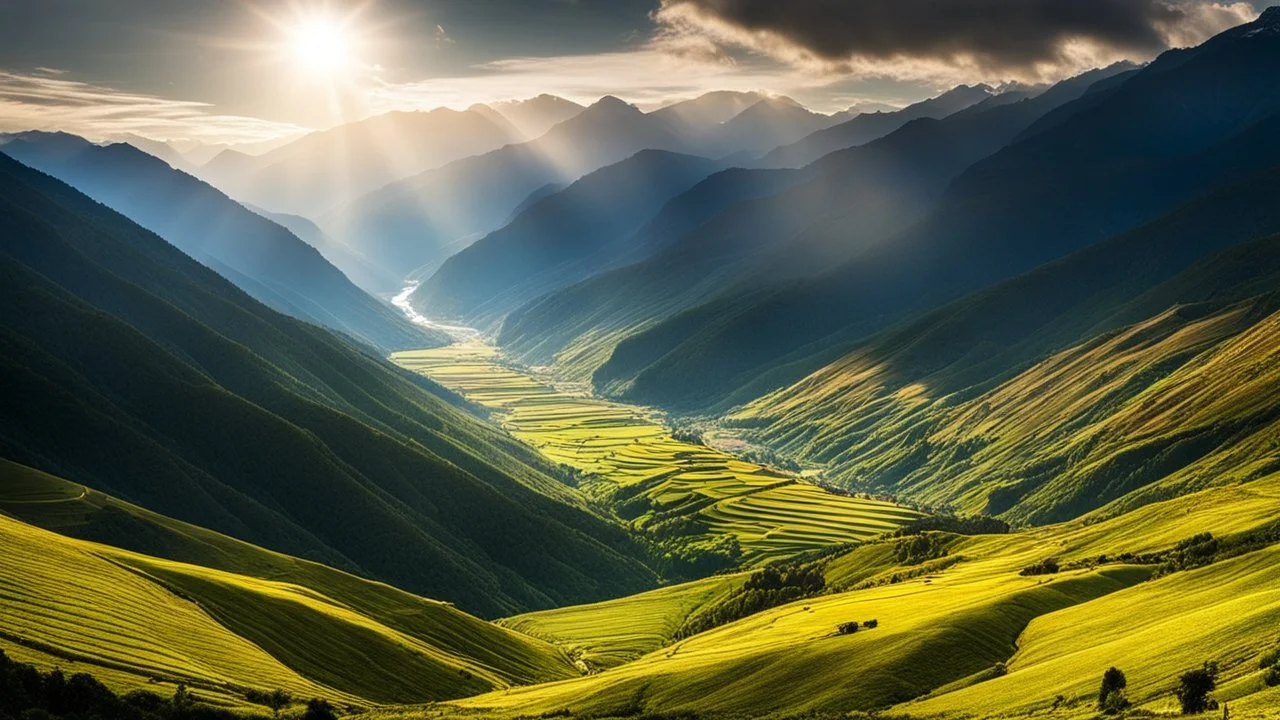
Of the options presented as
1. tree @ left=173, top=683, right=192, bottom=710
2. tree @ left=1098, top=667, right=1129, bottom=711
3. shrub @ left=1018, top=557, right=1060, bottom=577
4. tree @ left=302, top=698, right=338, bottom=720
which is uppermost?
shrub @ left=1018, top=557, right=1060, bottom=577

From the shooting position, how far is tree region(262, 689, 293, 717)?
364ft

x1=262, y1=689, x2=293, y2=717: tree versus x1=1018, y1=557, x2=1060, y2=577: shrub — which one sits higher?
x1=1018, y1=557, x2=1060, y2=577: shrub

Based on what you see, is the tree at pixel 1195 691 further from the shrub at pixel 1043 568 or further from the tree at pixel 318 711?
the shrub at pixel 1043 568

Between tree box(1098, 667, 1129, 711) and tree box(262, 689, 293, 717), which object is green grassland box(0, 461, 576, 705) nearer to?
tree box(262, 689, 293, 717)

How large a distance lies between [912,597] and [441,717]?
8227 centimetres

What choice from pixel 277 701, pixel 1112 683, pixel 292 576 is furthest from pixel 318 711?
pixel 292 576

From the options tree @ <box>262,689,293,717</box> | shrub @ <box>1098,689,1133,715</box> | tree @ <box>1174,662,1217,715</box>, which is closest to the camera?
tree @ <box>1174,662,1217,715</box>

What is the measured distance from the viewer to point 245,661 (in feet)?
422

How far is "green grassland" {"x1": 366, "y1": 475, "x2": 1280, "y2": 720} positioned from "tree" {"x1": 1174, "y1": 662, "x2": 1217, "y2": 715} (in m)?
1.34

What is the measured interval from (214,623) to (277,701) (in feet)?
96.9

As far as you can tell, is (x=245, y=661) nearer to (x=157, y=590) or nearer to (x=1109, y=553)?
(x=157, y=590)

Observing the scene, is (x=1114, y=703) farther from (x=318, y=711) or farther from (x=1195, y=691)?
(x=318, y=711)

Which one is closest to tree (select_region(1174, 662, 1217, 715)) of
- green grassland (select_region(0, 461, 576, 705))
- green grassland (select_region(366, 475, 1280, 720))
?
green grassland (select_region(366, 475, 1280, 720))

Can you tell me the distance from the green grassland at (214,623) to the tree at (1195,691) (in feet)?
298
